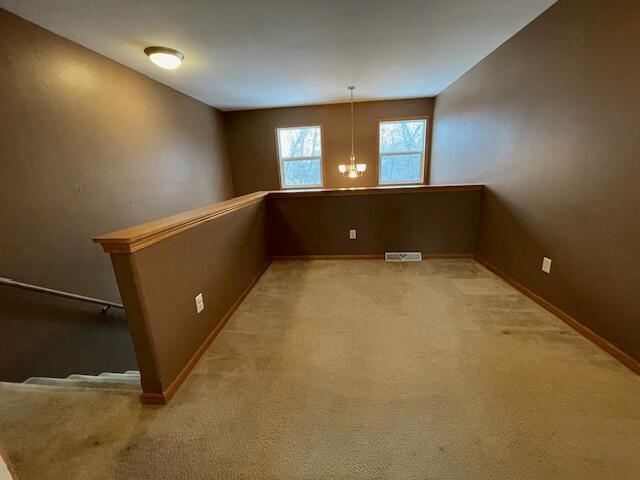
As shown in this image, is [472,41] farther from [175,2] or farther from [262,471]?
[262,471]

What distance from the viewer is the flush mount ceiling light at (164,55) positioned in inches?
102

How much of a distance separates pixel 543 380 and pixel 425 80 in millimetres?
3983

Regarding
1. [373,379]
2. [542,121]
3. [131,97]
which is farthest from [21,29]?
[542,121]

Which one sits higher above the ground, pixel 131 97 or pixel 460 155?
pixel 131 97

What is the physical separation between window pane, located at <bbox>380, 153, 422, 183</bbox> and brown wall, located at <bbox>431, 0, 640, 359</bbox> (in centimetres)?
256

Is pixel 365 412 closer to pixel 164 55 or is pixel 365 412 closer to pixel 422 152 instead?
pixel 164 55

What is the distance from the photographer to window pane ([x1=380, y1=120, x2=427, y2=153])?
5340 millimetres

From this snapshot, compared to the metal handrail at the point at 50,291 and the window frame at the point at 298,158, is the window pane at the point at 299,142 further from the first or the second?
the metal handrail at the point at 50,291

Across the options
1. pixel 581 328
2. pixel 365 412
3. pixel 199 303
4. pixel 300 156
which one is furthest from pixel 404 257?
pixel 300 156

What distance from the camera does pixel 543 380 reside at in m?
1.47

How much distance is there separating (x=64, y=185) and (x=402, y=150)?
5.09 m

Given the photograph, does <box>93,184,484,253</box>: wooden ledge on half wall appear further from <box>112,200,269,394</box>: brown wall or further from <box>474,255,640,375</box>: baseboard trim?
<box>474,255,640,375</box>: baseboard trim

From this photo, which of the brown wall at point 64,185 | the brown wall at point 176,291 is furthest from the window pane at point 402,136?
the brown wall at point 176,291

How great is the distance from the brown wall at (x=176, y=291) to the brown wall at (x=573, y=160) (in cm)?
250
